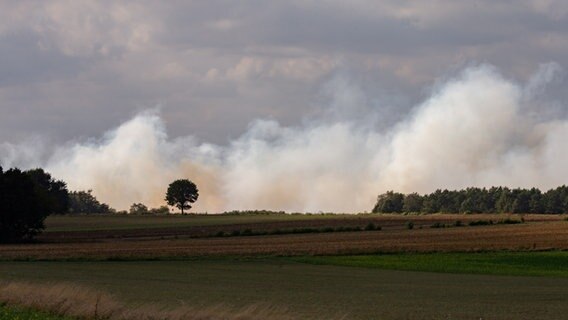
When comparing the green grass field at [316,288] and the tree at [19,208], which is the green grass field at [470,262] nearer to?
the green grass field at [316,288]

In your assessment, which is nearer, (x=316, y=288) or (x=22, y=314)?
(x=22, y=314)

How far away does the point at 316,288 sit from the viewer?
4906 centimetres

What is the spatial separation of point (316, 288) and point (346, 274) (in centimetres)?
1164

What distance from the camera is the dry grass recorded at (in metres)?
29.7

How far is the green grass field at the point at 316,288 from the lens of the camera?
37.9 m

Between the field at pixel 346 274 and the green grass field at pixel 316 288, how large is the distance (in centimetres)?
5

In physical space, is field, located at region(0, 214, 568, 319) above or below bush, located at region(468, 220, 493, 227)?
below

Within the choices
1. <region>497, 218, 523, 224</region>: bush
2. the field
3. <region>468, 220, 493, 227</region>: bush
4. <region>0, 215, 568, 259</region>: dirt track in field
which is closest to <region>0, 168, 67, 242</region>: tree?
<region>0, 215, 568, 259</region>: dirt track in field

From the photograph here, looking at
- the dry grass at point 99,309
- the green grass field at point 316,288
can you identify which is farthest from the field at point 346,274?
the dry grass at point 99,309

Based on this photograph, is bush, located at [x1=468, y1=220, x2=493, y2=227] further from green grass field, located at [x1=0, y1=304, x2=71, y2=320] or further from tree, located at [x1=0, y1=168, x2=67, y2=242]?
green grass field, located at [x1=0, y1=304, x2=71, y2=320]

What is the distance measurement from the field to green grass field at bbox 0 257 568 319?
Result: 5 centimetres

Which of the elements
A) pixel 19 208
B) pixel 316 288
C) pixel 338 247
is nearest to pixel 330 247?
pixel 338 247

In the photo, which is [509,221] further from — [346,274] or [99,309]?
[99,309]

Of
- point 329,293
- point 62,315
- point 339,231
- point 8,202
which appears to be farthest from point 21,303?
point 339,231
